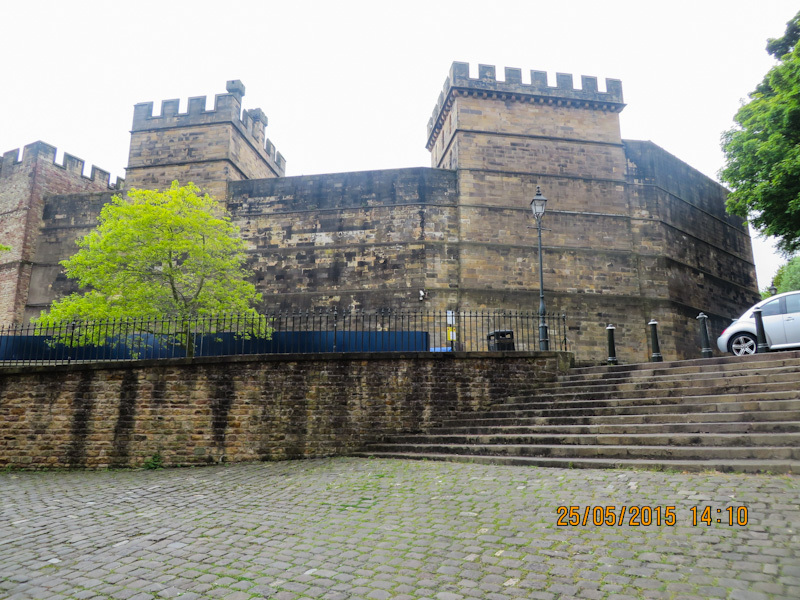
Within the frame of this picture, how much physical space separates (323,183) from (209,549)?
1646 centimetres

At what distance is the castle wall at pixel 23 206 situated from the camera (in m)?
20.9

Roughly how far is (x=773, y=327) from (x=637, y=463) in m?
5.80

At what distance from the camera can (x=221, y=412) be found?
1038cm

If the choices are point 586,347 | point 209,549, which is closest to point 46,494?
point 209,549

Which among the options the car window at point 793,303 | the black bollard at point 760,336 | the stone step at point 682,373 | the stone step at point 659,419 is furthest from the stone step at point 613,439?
the car window at point 793,303

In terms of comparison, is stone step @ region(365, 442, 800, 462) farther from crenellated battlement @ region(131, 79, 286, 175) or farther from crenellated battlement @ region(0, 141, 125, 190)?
crenellated battlement @ region(0, 141, 125, 190)

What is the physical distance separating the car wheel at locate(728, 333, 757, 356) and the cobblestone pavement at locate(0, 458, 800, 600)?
20.1 feet

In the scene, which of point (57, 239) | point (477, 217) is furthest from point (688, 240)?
point (57, 239)

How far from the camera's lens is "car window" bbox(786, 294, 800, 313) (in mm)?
9844

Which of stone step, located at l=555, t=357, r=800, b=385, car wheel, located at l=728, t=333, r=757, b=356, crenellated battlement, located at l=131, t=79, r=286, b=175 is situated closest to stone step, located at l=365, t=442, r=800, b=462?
stone step, located at l=555, t=357, r=800, b=385

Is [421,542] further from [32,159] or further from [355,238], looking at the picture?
[32,159]

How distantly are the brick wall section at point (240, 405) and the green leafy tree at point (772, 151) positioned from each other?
1033cm
